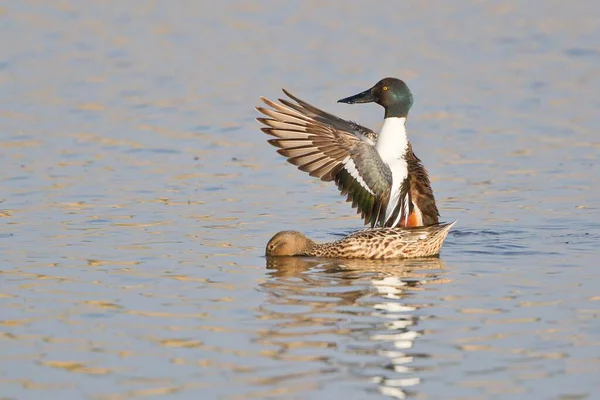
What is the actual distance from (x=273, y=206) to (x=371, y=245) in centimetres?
177

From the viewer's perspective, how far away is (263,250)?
32.6ft

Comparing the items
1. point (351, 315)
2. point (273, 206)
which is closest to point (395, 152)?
point (273, 206)

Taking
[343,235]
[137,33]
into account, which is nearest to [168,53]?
[137,33]

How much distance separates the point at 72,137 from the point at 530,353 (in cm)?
794

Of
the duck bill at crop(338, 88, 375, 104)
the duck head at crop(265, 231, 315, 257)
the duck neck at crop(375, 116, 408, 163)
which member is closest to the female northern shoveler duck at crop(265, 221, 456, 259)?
the duck head at crop(265, 231, 315, 257)

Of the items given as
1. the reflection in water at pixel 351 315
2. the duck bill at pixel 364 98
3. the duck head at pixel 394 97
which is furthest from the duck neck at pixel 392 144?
the reflection in water at pixel 351 315

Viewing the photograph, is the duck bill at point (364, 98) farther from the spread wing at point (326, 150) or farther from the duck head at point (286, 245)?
the duck head at point (286, 245)

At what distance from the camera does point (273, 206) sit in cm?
1143

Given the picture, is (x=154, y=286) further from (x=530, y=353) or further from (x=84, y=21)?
(x=84, y=21)

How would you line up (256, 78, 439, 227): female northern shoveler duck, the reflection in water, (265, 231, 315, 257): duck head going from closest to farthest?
the reflection in water < (265, 231, 315, 257): duck head < (256, 78, 439, 227): female northern shoveler duck

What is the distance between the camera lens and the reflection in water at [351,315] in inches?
264

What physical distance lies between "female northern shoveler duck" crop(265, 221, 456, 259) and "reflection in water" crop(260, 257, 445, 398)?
0.10m

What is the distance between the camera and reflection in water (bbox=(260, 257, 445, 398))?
671 cm

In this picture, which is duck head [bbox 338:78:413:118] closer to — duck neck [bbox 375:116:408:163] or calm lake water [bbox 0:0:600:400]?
duck neck [bbox 375:116:408:163]
